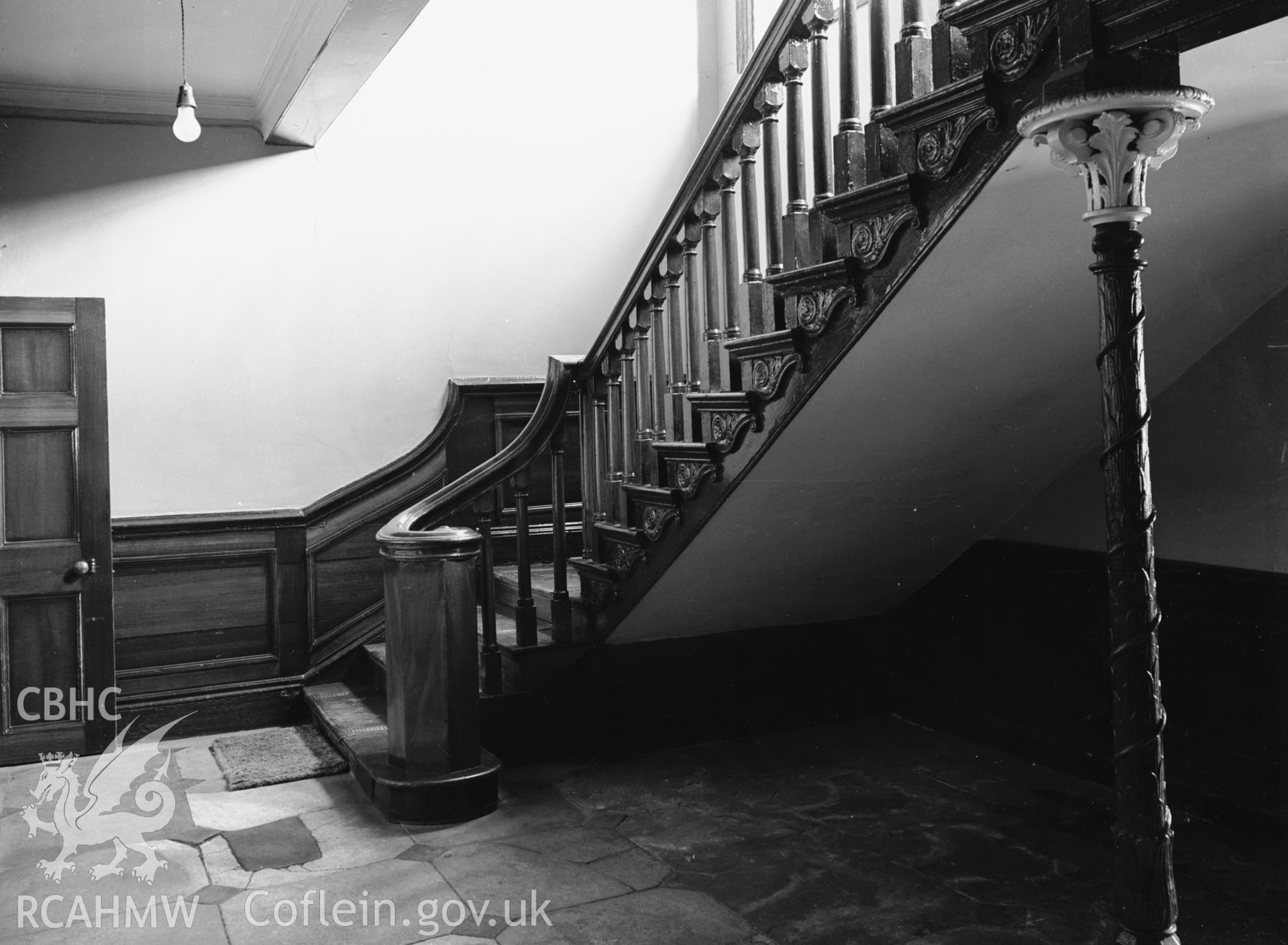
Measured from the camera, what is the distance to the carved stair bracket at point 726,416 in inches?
131

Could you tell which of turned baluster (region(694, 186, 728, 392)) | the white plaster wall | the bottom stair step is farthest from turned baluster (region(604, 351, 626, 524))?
the white plaster wall

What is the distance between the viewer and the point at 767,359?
10.6 ft

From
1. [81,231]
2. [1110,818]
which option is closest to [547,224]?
[81,231]

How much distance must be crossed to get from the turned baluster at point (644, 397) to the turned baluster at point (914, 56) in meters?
1.36

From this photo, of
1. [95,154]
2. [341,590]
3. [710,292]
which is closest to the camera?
[710,292]

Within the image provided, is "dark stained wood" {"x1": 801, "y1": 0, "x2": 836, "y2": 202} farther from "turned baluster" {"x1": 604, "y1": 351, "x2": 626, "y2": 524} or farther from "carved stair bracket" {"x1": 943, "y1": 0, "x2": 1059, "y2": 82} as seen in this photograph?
"turned baluster" {"x1": 604, "y1": 351, "x2": 626, "y2": 524}

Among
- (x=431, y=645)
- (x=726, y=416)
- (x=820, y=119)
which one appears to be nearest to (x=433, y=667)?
(x=431, y=645)

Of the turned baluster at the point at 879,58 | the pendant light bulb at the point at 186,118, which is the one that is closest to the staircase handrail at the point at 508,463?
the pendant light bulb at the point at 186,118

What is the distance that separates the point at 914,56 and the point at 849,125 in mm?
258

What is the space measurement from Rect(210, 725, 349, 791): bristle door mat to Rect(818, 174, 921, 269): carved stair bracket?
2834 millimetres

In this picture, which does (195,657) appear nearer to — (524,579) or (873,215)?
(524,579)

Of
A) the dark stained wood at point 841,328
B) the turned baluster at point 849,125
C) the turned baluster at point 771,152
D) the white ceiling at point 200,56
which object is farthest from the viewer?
the white ceiling at point 200,56

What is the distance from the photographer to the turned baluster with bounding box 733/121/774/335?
3307 millimetres

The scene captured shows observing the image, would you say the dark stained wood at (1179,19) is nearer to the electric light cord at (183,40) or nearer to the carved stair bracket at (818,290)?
the carved stair bracket at (818,290)
